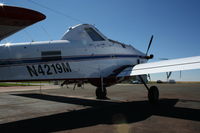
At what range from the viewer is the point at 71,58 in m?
10.4

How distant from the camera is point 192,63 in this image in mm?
8789

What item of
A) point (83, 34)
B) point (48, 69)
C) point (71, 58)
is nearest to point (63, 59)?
point (71, 58)

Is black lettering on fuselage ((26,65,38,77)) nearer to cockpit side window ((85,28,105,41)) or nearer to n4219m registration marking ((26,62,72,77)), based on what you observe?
n4219m registration marking ((26,62,72,77))

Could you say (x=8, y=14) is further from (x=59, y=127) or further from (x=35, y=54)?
(x=35, y=54)

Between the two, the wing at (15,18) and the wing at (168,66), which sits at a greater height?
the wing at (15,18)

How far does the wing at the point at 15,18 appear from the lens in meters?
4.83

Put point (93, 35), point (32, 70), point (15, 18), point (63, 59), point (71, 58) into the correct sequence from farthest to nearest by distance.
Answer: point (93, 35)
point (71, 58)
point (63, 59)
point (32, 70)
point (15, 18)

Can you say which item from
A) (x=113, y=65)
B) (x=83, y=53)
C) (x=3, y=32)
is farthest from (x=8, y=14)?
(x=113, y=65)

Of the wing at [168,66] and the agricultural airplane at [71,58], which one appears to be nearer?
the agricultural airplane at [71,58]

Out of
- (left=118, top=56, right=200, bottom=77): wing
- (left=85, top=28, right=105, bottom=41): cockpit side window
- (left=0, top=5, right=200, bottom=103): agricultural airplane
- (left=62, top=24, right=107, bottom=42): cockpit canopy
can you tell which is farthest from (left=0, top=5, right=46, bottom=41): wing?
(left=85, top=28, right=105, bottom=41): cockpit side window

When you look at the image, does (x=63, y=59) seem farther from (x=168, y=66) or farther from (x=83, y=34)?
(x=168, y=66)

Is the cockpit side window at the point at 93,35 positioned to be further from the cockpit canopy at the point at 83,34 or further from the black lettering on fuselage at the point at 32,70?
the black lettering on fuselage at the point at 32,70

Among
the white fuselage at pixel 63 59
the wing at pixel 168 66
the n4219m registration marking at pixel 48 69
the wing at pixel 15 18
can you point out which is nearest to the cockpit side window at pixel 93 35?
the white fuselage at pixel 63 59

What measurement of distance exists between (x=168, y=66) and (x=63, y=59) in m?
5.35
